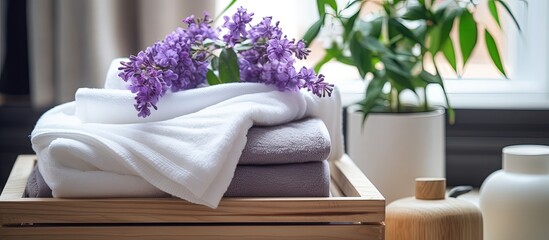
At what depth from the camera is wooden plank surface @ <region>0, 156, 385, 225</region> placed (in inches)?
43.8

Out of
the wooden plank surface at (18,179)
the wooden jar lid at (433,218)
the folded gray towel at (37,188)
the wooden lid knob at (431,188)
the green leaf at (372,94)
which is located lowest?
the wooden jar lid at (433,218)

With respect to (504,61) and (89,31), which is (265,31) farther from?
(504,61)

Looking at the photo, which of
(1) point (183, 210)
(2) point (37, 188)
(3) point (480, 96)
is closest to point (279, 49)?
(1) point (183, 210)

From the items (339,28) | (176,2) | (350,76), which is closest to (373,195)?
(339,28)

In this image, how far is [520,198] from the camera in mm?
1345

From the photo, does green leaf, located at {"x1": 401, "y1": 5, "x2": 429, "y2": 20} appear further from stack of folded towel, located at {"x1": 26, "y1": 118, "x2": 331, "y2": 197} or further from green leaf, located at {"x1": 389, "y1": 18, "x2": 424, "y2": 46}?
stack of folded towel, located at {"x1": 26, "y1": 118, "x2": 331, "y2": 197}

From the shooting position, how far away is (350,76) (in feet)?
6.81

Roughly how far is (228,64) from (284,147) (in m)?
0.19

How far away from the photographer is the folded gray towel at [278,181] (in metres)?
1.15

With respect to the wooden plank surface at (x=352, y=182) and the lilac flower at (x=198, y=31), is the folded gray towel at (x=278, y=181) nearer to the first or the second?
the wooden plank surface at (x=352, y=182)

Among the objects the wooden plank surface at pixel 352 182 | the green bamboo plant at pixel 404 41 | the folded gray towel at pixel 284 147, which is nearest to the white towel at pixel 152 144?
the folded gray towel at pixel 284 147

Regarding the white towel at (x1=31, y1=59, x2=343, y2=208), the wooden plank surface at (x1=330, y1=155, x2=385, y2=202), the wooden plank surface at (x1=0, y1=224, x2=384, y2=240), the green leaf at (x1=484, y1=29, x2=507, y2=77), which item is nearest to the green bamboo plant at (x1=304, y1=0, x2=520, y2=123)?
the green leaf at (x1=484, y1=29, x2=507, y2=77)

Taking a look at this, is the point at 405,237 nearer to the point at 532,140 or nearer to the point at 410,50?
the point at 410,50

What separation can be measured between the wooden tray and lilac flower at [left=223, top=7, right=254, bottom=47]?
28 centimetres
